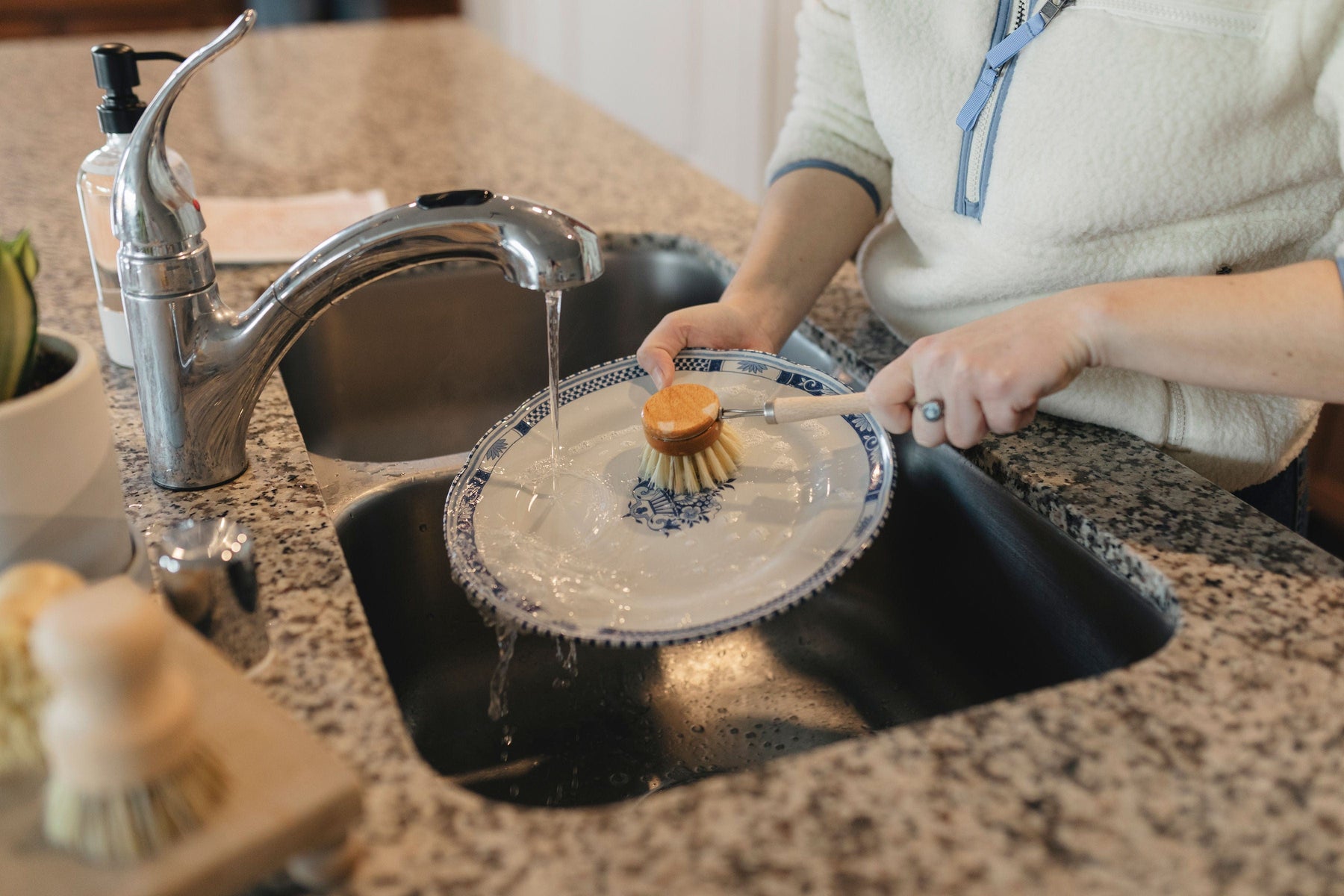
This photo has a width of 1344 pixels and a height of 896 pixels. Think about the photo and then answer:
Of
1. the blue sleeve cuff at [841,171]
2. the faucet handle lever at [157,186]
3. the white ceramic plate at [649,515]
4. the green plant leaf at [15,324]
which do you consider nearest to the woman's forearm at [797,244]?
the blue sleeve cuff at [841,171]

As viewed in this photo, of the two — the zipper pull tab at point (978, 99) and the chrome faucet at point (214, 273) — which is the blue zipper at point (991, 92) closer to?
the zipper pull tab at point (978, 99)

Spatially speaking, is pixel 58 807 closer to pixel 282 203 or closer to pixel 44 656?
pixel 44 656

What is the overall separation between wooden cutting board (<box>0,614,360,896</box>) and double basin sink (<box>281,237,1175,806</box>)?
0.41m

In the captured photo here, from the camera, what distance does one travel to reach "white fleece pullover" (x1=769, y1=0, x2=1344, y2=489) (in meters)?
0.76

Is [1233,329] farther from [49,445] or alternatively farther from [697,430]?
[49,445]

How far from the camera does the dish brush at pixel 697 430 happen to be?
852 mm

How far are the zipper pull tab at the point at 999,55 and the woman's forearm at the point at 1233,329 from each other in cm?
23

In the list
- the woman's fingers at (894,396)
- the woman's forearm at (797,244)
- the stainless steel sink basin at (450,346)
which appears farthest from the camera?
the stainless steel sink basin at (450,346)

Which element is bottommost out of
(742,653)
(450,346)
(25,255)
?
(742,653)

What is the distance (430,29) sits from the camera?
2561mm

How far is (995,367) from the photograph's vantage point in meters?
0.76

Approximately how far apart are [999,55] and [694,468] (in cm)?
42

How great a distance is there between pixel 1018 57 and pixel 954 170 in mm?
111

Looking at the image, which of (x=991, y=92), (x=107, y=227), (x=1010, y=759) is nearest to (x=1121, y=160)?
(x=991, y=92)
